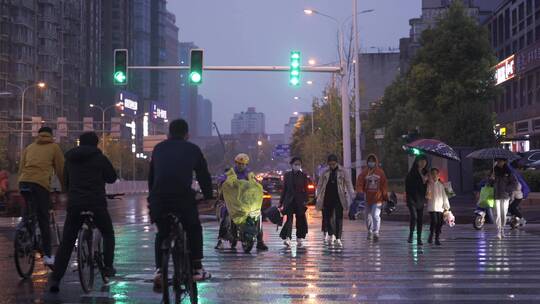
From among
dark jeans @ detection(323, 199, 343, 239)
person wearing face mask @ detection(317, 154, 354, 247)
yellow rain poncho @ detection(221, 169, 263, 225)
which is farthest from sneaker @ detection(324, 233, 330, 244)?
yellow rain poncho @ detection(221, 169, 263, 225)

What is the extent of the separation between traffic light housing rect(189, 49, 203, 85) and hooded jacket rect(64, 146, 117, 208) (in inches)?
721

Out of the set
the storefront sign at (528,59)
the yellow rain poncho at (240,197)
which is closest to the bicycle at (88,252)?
A: the yellow rain poncho at (240,197)

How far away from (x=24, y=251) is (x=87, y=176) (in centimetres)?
180

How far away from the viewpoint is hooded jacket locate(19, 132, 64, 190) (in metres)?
9.63

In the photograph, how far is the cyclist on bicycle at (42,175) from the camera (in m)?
9.62

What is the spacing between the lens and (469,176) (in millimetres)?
33031

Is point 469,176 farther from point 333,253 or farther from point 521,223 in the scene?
point 333,253

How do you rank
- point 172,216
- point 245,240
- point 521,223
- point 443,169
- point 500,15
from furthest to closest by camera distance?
point 500,15
point 443,169
point 521,223
point 245,240
point 172,216

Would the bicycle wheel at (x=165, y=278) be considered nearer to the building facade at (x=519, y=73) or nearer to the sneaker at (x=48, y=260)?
the sneaker at (x=48, y=260)

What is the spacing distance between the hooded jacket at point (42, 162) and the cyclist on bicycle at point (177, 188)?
2460 mm

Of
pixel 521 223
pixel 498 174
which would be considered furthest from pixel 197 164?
pixel 521 223

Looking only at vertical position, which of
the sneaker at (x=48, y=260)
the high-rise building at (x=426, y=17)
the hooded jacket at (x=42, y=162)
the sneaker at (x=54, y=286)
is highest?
the high-rise building at (x=426, y=17)

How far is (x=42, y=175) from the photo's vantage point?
964 cm

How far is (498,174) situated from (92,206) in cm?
1100
